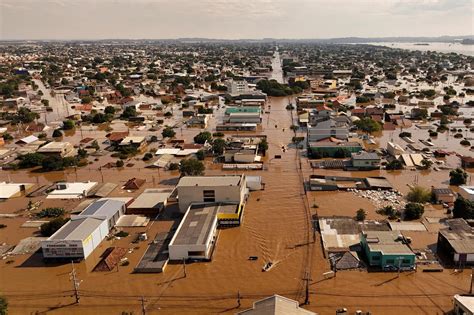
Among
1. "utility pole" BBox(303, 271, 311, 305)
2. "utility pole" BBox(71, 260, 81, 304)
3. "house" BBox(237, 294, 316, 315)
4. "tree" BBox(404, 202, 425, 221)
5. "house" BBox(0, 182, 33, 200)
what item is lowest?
"utility pole" BBox(71, 260, 81, 304)

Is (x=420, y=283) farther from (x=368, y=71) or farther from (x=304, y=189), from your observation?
(x=368, y=71)

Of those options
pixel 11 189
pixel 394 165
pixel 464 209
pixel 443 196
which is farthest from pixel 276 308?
pixel 11 189

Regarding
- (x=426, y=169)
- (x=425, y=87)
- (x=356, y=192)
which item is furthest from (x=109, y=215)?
(x=425, y=87)

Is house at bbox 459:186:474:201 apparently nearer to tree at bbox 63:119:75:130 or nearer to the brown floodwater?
the brown floodwater

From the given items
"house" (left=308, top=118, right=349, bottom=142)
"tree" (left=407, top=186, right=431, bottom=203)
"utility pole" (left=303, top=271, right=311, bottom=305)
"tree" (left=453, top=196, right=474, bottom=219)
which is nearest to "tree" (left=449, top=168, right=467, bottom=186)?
"tree" (left=407, top=186, right=431, bottom=203)

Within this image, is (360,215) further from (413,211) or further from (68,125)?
(68,125)

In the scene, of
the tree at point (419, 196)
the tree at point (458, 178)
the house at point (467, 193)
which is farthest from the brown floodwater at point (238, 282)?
the tree at point (458, 178)
